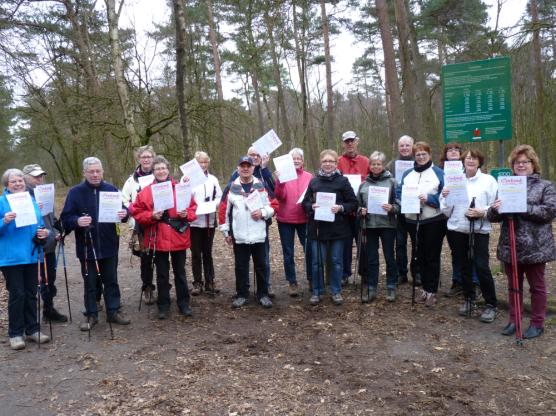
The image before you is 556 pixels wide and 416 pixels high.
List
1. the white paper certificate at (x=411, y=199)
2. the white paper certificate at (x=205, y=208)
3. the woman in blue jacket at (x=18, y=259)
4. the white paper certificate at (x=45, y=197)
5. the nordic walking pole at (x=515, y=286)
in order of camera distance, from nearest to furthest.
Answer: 1. the nordic walking pole at (x=515, y=286)
2. the woman in blue jacket at (x=18, y=259)
3. the white paper certificate at (x=45, y=197)
4. the white paper certificate at (x=411, y=199)
5. the white paper certificate at (x=205, y=208)

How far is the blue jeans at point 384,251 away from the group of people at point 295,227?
0.01 meters

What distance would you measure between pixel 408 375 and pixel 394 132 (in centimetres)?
708

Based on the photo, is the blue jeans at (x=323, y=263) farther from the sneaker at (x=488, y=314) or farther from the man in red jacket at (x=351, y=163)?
the sneaker at (x=488, y=314)

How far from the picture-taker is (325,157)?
5.74 meters

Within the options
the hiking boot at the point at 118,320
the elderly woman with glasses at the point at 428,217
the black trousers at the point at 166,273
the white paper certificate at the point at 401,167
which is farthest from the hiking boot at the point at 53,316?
the white paper certificate at the point at 401,167


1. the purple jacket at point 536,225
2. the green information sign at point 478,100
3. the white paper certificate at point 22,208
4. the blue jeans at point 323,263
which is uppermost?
the green information sign at point 478,100

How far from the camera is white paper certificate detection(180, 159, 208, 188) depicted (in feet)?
18.9

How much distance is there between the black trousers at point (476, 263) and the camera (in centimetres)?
512

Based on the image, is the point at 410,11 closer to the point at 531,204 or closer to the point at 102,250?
the point at 531,204

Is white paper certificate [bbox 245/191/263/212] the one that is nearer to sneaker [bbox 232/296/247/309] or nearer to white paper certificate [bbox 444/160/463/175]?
sneaker [bbox 232/296/247/309]

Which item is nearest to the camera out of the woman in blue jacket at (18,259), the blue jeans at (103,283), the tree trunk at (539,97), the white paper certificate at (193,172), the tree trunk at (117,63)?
the woman in blue jacket at (18,259)

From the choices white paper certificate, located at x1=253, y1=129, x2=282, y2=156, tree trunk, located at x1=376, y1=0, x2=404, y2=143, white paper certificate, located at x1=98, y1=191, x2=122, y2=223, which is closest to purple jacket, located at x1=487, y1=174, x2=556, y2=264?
white paper certificate, located at x1=253, y1=129, x2=282, y2=156

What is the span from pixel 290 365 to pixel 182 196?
2.39 m

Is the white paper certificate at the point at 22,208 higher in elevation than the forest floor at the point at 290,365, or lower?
higher
